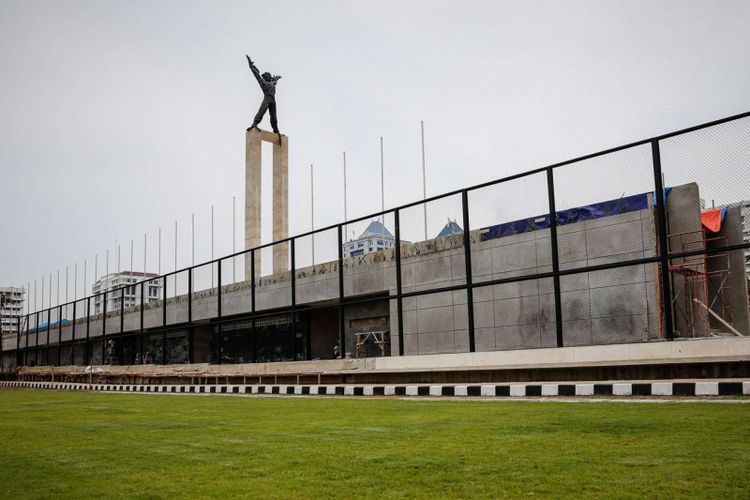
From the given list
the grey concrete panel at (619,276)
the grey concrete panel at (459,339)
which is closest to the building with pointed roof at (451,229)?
the grey concrete panel at (619,276)

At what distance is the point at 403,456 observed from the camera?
5551 millimetres

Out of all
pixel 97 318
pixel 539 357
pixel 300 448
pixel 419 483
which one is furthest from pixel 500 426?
pixel 97 318

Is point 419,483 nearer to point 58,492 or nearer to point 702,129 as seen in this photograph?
point 58,492

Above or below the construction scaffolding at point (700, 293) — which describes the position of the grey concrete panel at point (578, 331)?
below

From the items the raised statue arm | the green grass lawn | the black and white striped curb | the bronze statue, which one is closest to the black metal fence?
the black and white striped curb

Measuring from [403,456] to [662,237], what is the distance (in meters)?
10.1

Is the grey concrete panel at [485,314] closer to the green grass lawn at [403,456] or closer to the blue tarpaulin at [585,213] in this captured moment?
the blue tarpaulin at [585,213]

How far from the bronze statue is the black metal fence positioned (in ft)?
62.1

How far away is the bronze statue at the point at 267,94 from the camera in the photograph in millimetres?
45875

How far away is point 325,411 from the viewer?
11422mm

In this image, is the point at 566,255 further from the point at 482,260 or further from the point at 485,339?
the point at 485,339

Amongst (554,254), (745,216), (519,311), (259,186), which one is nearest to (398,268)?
(519,311)

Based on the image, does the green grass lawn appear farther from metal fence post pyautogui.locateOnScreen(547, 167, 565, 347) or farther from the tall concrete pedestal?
the tall concrete pedestal

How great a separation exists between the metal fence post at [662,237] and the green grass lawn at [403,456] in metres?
4.41
